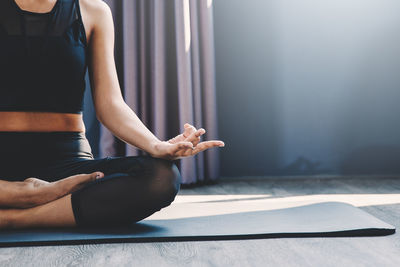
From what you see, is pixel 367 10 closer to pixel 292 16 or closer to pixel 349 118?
pixel 292 16

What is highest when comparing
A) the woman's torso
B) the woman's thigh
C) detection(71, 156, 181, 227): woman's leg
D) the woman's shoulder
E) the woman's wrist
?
the woman's shoulder

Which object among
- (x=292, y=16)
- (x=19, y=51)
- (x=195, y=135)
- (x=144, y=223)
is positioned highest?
(x=292, y=16)

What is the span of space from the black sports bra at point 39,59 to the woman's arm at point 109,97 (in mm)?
80

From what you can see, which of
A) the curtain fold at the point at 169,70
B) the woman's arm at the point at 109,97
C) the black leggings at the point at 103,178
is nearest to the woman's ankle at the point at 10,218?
the black leggings at the point at 103,178

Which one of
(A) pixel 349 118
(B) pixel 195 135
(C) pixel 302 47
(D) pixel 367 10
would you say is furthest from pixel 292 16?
(B) pixel 195 135

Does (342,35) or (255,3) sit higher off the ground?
(255,3)

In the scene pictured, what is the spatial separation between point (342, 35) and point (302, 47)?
0.26 meters

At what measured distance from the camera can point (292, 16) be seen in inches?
107

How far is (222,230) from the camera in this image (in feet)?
3.95

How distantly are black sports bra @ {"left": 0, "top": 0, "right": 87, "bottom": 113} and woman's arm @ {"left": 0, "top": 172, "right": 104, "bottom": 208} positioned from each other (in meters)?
0.23

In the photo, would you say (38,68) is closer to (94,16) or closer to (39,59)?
(39,59)

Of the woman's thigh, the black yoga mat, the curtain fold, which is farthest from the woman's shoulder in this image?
the curtain fold

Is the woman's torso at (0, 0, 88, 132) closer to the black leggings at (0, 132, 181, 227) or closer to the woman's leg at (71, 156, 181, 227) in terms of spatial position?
the black leggings at (0, 132, 181, 227)

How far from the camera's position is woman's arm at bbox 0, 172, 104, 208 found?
1.20 m
